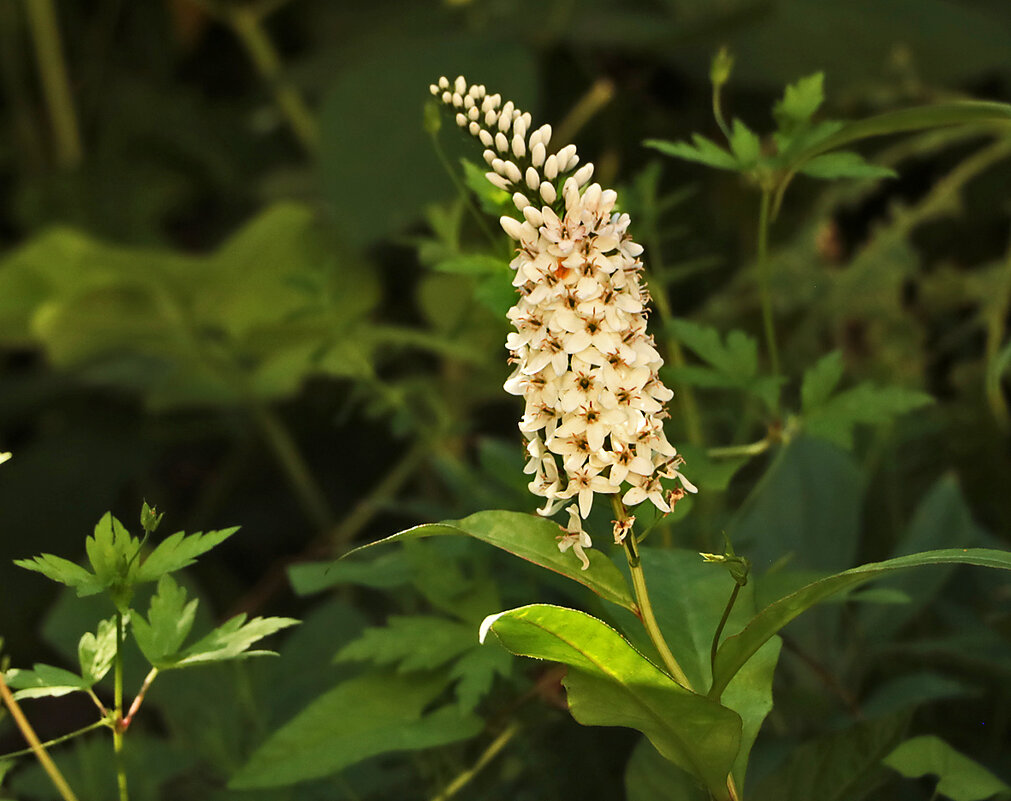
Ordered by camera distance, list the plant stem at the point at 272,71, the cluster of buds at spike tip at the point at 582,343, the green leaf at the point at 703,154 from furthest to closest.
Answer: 1. the plant stem at the point at 272,71
2. the green leaf at the point at 703,154
3. the cluster of buds at spike tip at the point at 582,343

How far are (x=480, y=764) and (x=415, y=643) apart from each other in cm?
6

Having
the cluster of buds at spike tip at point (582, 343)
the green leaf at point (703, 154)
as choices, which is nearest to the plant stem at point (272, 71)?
the green leaf at point (703, 154)

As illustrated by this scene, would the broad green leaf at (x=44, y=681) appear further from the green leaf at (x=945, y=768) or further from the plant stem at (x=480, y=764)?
the green leaf at (x=945, y=768)

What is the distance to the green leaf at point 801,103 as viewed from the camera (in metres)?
0.43

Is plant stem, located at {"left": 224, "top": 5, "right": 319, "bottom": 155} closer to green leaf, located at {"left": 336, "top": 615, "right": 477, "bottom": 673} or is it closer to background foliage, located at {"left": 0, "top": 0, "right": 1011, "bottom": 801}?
background foliage, located at {"left": 0, "top": 0, "right": 1011, "bottom": 801}

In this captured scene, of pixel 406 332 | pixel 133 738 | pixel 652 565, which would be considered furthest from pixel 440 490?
pixel 652 565

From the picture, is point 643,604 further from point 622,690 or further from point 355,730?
point 355,730

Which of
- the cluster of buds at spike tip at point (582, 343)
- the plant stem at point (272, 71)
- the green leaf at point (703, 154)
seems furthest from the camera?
the plant stem at point (272, 71)

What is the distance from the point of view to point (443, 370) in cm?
104

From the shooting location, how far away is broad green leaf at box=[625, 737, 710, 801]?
0.40m

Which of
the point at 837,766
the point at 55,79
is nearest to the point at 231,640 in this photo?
the point at 837,766

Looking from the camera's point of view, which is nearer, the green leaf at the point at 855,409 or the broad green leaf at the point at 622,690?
the broad green leaf at the point at 622,690

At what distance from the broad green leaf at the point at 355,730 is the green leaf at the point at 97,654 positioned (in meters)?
0.08

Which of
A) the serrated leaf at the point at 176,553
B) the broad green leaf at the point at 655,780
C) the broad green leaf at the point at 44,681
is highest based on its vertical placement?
the serrated leaf at the point at 176,553
